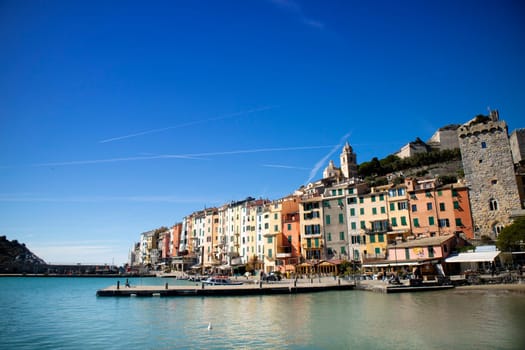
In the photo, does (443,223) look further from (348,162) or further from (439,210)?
(348,162)

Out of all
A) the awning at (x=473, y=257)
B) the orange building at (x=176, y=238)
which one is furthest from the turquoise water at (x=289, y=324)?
the orange building at (x=176, y=238)

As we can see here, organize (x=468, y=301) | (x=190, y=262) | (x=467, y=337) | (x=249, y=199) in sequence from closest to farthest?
(x=467, y=337) < (x=468, y=301) < (x=249, y=199) < (x=190, y=262)

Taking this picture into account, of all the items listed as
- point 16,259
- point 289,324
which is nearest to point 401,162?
point 289,324

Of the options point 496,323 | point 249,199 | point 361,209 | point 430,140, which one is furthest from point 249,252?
point 430,140

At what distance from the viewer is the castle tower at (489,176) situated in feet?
141

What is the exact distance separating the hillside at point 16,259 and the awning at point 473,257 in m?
125

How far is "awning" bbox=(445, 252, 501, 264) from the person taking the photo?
118 ft

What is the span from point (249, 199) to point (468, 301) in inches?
2356

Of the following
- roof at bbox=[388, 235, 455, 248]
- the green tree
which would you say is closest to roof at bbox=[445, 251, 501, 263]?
the green tree

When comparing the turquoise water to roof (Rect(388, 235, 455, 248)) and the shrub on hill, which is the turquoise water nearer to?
roof (Rect(388, 235, 455, 248))

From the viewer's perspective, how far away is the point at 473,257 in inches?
1478

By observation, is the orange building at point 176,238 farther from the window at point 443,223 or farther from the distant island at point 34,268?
the window at point 443,223

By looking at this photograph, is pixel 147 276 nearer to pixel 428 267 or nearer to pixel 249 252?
pixel 249 252

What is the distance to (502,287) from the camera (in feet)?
106
